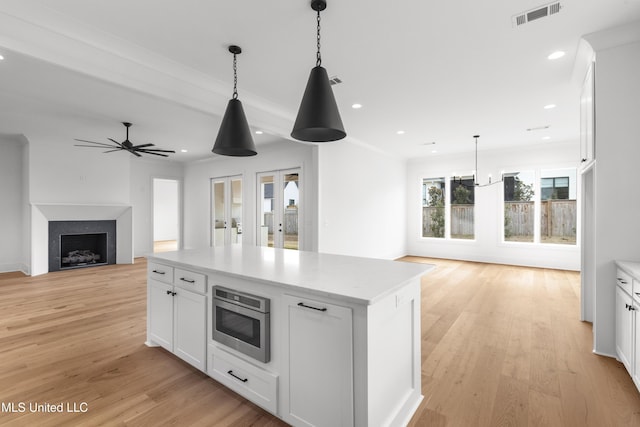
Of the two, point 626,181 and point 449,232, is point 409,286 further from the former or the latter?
point 449,232

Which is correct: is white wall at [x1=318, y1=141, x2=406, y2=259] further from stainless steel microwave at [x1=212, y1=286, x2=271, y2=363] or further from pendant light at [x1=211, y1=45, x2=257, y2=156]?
stainless steel microwave at [x1=212, y1=286, x2=271, y2=363]

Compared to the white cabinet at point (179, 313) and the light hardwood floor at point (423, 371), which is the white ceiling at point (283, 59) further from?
the light hardwood floor at point (423, 371)

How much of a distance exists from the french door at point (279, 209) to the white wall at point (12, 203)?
4827 millimetres

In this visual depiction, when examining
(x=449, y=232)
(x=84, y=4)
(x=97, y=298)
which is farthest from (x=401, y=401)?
(x=449, y=232)

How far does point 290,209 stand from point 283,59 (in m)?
3.91

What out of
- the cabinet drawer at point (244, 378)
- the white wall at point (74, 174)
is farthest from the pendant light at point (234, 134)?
the white wall at point (74, 174)

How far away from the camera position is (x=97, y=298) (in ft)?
14.4

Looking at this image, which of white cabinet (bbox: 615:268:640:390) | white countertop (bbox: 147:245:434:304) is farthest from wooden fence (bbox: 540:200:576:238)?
white countertop (bbox: 147:245:434:304)

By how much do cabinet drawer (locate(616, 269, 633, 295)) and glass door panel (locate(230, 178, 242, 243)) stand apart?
697cm

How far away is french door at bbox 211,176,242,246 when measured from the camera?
7.83 metres

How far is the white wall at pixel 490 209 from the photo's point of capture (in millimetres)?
6645

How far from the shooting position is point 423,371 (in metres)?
2.46

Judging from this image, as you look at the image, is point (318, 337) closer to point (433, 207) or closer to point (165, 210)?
point (433, 207)

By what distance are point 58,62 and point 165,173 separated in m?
6.67
